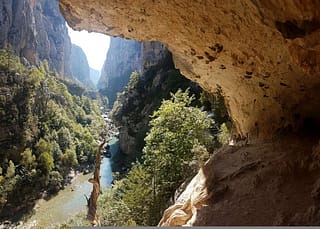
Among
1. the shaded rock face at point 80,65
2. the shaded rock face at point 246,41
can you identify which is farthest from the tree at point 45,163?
the shaded rock face at point 80,65

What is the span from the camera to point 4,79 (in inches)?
1788

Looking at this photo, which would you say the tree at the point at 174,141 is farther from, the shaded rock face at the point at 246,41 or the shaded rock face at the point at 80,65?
the shaded rock face at the point at 80,65

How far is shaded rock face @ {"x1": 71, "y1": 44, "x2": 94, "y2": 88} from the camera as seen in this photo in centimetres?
17455

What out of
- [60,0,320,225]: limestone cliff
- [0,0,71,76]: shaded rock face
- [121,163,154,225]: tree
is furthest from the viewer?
[0,0,71,76]: shaded rock face

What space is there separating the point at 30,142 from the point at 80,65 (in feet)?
476

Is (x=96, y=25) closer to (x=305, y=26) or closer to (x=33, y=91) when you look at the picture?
(x=305, y=26)

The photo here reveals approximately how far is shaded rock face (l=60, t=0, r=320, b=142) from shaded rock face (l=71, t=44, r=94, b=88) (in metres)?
167

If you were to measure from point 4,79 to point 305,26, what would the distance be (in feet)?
150

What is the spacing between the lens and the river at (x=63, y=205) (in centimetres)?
3069

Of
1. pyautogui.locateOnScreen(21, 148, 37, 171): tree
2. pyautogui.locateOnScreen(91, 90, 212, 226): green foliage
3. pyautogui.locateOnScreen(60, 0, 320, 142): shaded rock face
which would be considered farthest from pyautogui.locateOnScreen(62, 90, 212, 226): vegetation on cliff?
pyautogui.locateOnScreen(21, 148, 37, 171): tree

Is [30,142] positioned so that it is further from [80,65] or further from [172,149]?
[80,65]

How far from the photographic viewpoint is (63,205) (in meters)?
36.2

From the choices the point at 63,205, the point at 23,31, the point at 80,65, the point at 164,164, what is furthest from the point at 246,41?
the point at 80,65

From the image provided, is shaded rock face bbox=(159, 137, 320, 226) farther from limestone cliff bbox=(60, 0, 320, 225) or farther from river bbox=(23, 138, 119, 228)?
river bbox=(23, 138, 119, 228)
